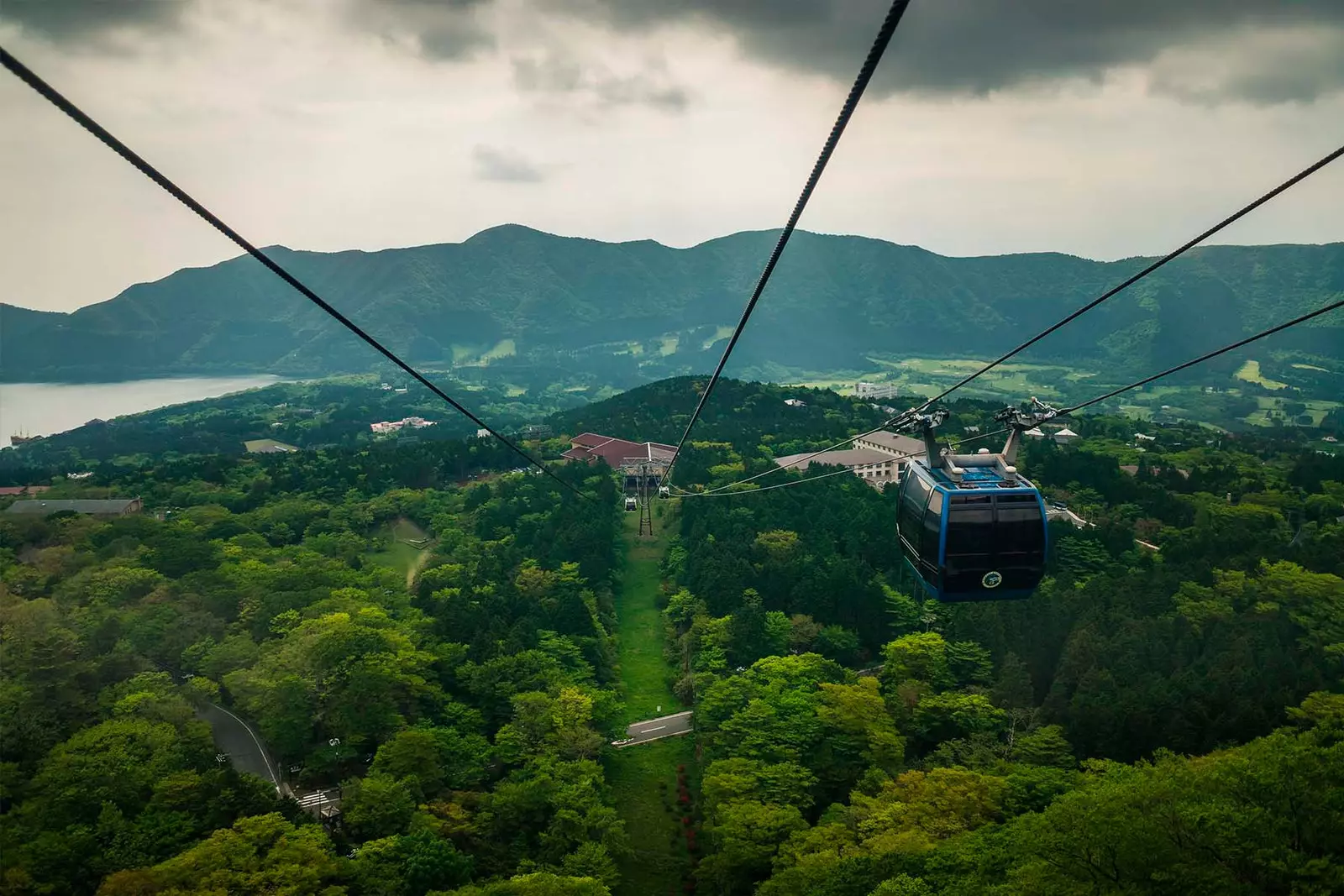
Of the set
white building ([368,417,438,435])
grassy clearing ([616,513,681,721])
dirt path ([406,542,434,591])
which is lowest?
grassy clearing ([616,513,681,721])

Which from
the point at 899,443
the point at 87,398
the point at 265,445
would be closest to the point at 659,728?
the point at 899,443

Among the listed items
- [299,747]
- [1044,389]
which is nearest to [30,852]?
[299,747]

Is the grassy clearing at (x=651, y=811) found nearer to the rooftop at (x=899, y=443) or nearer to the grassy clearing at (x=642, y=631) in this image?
the grassy clearing at (x=642, y=631)

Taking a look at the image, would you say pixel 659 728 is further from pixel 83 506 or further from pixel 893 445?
pixel 83 506

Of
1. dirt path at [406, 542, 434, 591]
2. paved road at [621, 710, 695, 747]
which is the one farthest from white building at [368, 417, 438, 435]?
paved road at [621, 710, 695, 747]

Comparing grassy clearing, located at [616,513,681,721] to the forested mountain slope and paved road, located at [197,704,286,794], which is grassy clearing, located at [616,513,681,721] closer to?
the forested mountain slope

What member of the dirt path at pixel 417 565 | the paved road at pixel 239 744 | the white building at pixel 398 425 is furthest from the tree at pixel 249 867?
the white building at pixel 398 425

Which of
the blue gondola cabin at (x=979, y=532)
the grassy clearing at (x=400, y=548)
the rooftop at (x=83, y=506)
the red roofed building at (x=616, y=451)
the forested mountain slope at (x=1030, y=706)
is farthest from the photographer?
the red roofed building at (x=616, y=451)
